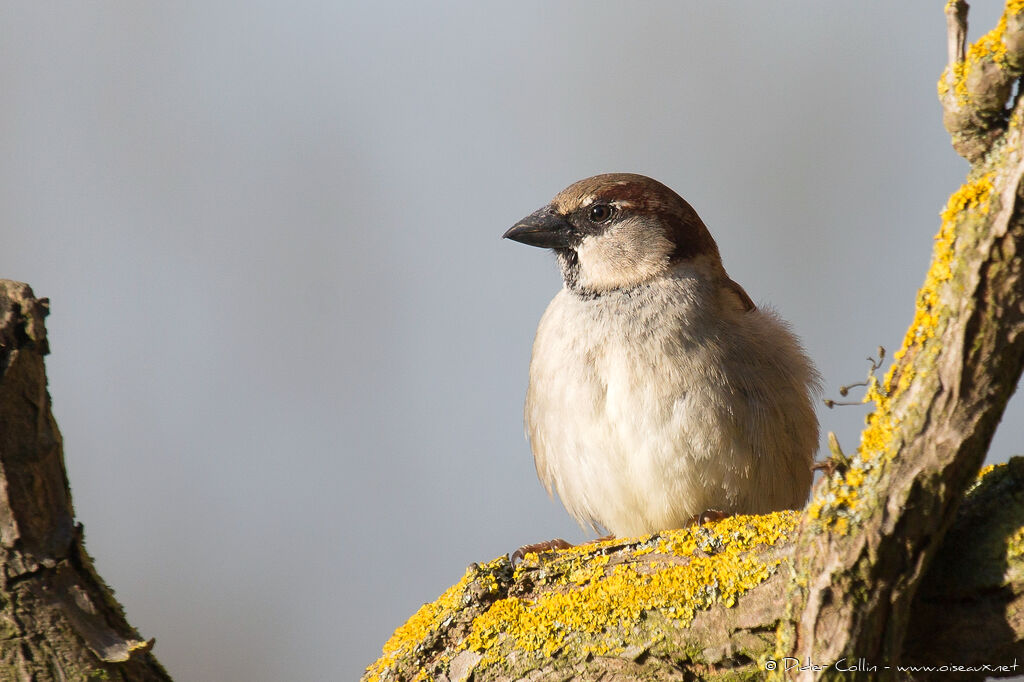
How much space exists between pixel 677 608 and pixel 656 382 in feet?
3.51

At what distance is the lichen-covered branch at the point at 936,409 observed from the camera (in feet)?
A: 4.42

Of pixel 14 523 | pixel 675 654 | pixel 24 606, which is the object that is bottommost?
pixel 675 654

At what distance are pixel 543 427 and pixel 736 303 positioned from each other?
80 centimetres

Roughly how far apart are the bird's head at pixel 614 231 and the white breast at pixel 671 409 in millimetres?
169

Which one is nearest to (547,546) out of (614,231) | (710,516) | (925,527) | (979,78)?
(710,516)

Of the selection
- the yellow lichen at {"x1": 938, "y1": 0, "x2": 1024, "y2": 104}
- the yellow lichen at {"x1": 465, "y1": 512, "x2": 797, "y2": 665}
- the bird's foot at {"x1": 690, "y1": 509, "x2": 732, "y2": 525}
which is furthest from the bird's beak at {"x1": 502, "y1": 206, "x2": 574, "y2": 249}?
the yellow lichen at {"x1": 938, "y1": 0, "x2": 1024, "y2": 104}

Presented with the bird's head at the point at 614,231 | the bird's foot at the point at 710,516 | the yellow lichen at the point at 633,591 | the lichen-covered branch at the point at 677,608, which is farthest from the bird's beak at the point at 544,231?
the yellow lichen at the point at 633,591

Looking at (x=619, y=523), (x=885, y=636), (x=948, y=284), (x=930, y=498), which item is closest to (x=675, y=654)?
(x=885, y=636)

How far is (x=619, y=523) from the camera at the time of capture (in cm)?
329

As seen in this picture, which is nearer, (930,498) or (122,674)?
(930,498)

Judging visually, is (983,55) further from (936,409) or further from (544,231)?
(544,231)

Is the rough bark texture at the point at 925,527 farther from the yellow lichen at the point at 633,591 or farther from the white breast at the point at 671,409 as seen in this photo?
the white breast at the point at 671,409

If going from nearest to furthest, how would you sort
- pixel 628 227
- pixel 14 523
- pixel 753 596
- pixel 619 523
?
pixel 14 523 → pixel 753 596 → pixel 619 523 → pixel 628 227

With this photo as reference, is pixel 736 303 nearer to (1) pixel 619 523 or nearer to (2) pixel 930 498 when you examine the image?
(1) pixel 619 523
